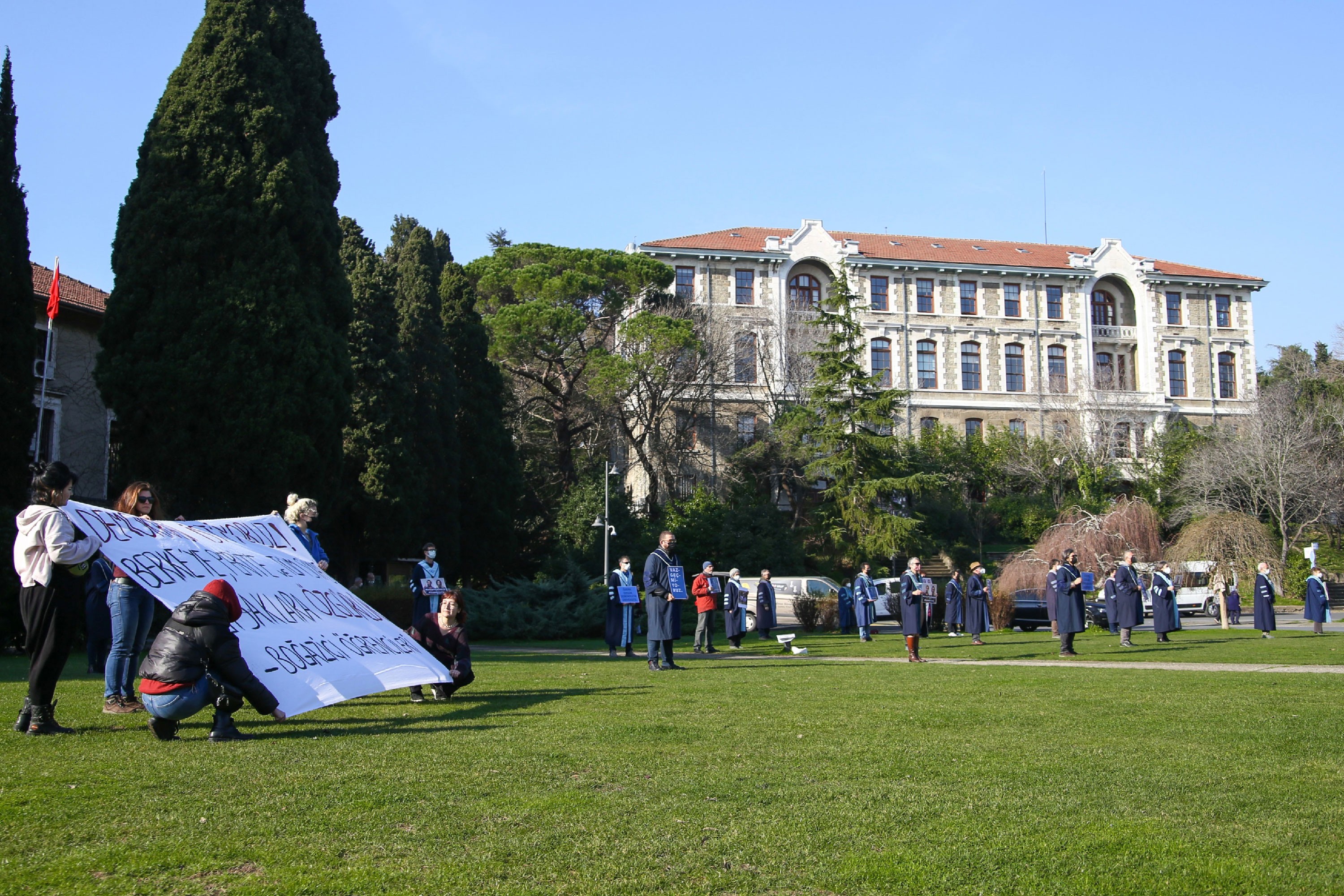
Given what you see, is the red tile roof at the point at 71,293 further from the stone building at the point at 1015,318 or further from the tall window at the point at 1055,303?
the tall window at the point at 1055,303

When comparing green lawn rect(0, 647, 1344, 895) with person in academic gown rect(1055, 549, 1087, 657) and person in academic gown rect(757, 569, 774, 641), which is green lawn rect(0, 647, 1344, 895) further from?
person in academic gown rect(757, 569, 774, 641)

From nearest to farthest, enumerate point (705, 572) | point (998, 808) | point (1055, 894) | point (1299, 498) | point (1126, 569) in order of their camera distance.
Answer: point (1055, 894) < point (998, 808) < point (705, 572) < point (1126, 569) < point (1299, 498)

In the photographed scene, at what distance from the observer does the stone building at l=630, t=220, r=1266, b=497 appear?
203 feet

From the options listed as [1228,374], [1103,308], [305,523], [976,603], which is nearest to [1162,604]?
[976,603]

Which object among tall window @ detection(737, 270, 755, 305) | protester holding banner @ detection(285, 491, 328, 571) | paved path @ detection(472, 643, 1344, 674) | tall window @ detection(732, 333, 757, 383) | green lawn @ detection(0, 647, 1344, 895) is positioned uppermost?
tall window @ detection(737, 270, 755, 305)

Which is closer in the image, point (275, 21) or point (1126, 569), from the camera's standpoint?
point (1126, 569)

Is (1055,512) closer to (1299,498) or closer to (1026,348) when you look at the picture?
(1299,498)

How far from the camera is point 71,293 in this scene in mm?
32188

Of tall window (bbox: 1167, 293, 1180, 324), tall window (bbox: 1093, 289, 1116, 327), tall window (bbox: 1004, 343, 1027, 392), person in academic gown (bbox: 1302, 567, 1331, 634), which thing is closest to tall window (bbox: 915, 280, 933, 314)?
tall window (bbox: 1004, 343, 1027, 392)

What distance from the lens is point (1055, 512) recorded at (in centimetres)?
5253

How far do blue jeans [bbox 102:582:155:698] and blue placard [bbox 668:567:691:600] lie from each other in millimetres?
7657

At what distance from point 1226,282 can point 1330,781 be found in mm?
70654

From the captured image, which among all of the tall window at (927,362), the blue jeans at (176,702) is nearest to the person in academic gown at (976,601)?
the blue jeans at (176,702)

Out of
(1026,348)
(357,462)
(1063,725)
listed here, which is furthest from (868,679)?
(1026,348)
